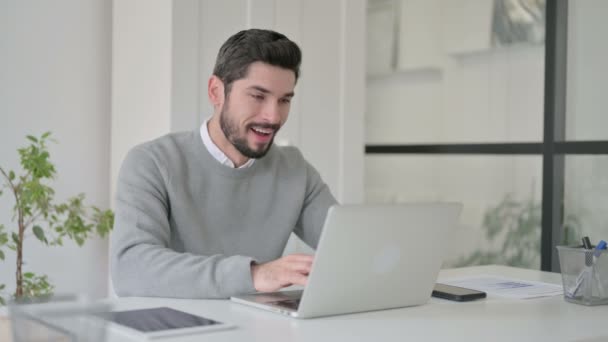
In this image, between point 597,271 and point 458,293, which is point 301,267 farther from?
point 597,271

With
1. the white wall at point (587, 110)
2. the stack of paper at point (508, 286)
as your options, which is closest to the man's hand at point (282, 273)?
the stack of paper at point (508, 286)

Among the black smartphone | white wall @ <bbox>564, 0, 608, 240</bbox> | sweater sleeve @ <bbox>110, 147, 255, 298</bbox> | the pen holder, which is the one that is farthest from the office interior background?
the pen holder

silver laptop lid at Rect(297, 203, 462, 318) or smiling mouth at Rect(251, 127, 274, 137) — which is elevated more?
smiling mouth at Rect(251, 127, 274, 137)

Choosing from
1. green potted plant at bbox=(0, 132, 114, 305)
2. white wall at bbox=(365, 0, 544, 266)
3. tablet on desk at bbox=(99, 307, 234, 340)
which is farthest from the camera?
white wall at bbox=(365, 0, 544, 266)

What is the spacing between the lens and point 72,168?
10.6 feet

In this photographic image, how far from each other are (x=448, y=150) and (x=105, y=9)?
182 centimetres

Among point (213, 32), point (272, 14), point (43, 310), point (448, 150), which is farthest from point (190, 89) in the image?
point (43, 310)

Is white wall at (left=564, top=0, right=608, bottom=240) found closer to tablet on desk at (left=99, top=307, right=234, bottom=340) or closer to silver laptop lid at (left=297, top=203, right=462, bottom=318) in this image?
silver laptop lid at (left=297, top=203, right=462, bottom=318)

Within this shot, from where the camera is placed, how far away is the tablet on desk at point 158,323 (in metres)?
1.26

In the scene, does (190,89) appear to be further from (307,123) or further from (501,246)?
(501,246)

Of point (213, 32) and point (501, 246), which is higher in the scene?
point (213, 32)

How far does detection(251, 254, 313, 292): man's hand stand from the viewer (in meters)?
1.55

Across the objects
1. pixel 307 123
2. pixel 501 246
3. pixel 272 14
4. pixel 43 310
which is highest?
pixel 272 14

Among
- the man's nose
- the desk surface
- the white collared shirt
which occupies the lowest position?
the desk surface
